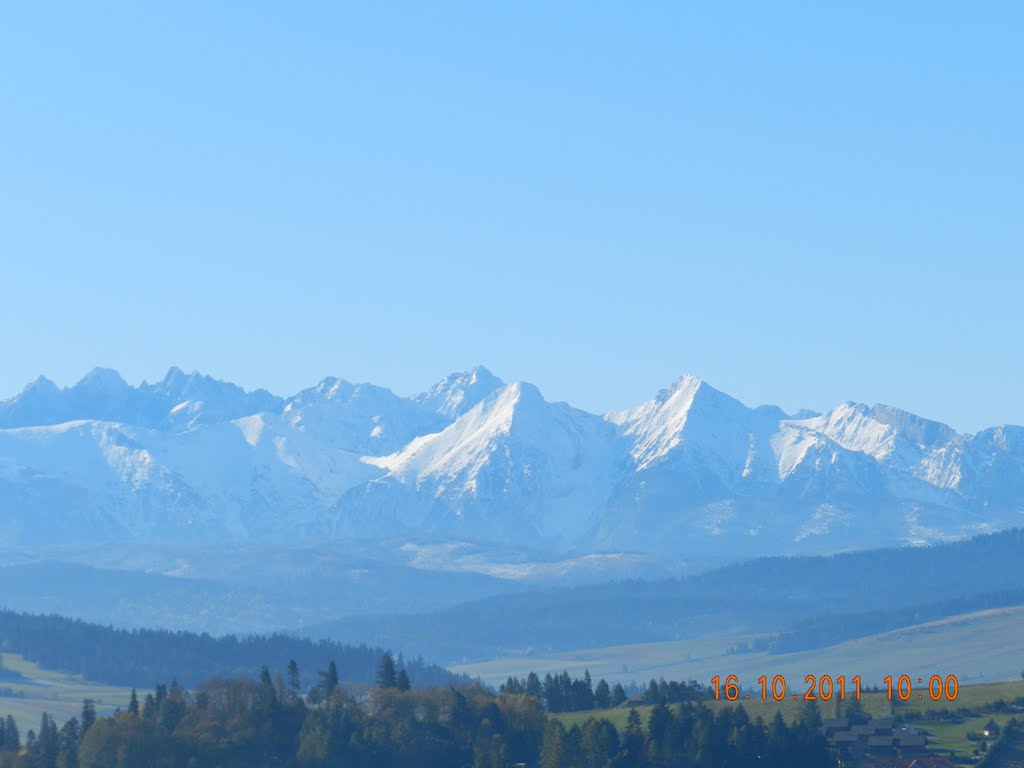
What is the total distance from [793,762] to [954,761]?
14.3m

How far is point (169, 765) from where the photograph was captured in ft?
652

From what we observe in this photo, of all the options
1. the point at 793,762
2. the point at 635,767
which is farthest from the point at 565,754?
the point at 793,762

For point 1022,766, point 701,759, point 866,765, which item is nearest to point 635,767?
point 701,759

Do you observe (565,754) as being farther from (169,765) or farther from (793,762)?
(169,765)

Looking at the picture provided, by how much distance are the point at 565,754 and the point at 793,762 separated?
66.7 feet

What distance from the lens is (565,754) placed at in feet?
654

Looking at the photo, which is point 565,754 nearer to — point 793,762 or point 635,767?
point 635,767

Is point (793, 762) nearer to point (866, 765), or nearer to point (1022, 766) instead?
point (866, 765)

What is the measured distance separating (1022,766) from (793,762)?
65.9 ft

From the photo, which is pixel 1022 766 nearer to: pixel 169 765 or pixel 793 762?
pixel 793 762

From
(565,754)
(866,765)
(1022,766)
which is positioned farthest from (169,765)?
(1022,766)

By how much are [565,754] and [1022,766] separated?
130 ft

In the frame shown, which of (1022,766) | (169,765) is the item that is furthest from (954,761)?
(169,765)

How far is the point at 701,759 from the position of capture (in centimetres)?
19950
